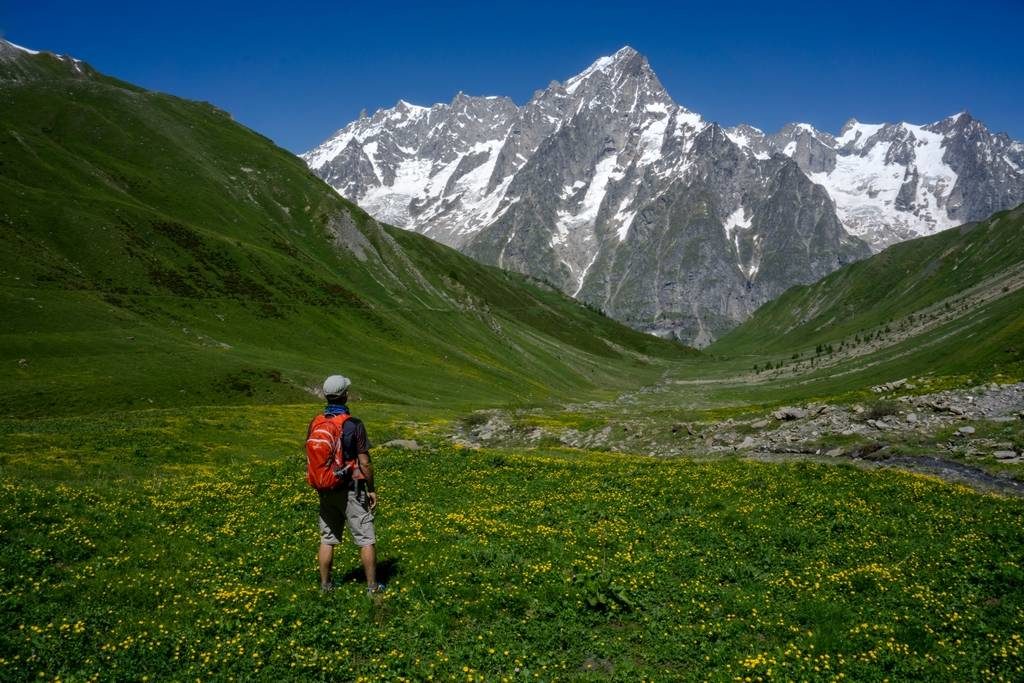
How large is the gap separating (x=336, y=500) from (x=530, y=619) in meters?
5.71

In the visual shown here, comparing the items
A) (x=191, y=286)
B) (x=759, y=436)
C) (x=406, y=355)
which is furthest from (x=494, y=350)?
(x=759, y=436)

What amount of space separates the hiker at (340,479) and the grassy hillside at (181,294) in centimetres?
5994

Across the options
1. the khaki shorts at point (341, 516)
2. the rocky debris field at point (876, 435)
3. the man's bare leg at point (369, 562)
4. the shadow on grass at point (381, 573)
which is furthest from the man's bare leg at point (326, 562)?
the rocky debris field at point (876, 435)

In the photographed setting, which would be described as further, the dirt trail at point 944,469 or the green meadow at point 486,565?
the dirt trail at point 944,469

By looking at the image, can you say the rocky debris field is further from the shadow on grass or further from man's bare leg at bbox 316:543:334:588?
man's bare leg at bbox 316:543:334:588

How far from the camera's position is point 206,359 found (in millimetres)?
81938

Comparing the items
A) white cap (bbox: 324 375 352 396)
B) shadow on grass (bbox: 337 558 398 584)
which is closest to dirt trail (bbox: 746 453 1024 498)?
shadow on grass (bbox: 337 558 398 584)

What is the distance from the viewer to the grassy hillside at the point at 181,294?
2936 inches

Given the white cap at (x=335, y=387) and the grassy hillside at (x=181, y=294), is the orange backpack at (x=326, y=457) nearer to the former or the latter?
the white cap at (x=335, y=387)

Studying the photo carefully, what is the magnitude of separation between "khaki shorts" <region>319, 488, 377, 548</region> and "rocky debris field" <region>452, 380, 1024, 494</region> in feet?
109

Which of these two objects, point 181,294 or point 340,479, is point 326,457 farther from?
point 181,294

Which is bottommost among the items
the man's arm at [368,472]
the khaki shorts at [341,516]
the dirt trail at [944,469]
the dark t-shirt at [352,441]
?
the dirt trail at [944,469]

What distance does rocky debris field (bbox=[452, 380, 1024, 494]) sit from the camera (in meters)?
37.4

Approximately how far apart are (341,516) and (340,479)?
128cm
